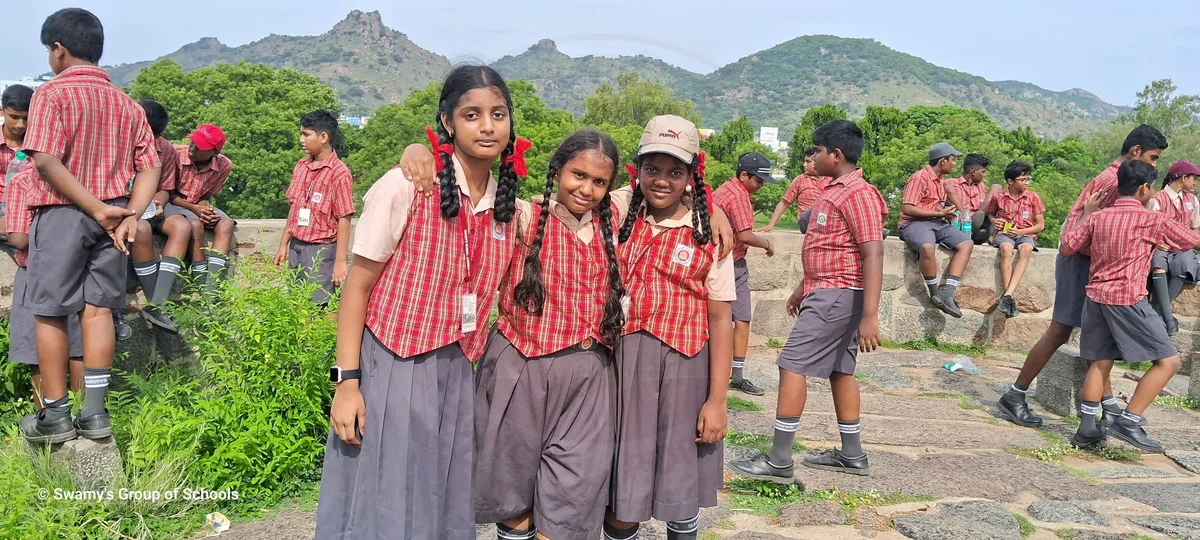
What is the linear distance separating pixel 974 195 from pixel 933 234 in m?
1.30

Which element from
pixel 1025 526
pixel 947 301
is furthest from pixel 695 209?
pixel 947 301

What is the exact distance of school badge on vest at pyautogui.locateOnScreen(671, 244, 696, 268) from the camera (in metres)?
2.55

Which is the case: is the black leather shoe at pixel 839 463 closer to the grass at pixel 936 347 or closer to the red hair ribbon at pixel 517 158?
the red hair ribbon at pixel 517 158

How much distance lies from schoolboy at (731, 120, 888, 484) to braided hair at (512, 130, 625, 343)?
1.64 meters

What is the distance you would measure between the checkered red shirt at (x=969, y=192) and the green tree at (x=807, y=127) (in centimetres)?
3350

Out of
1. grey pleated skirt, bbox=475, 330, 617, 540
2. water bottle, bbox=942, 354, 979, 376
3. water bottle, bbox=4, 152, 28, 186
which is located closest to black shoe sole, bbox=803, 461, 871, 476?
grey pleated skirt, bbox=475, 330, 617, 540

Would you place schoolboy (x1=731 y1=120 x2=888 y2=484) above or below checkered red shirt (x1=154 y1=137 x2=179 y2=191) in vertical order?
below

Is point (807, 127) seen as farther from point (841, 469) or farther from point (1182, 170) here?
point (841, 469)

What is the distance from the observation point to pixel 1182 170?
6.23 m

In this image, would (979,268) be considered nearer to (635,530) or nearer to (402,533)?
(635,530)

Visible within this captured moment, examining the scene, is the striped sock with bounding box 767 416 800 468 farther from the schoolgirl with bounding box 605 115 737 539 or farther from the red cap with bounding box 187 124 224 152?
the red cap with bounding box 187 124 224 152

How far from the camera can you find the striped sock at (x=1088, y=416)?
4.73 m

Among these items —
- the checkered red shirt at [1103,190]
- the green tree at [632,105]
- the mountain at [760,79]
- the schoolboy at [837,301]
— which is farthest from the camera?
the mountain at [760,79]


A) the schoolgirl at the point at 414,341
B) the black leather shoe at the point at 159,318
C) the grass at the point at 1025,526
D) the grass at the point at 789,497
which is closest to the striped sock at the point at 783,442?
the grass at the point at 789,497
